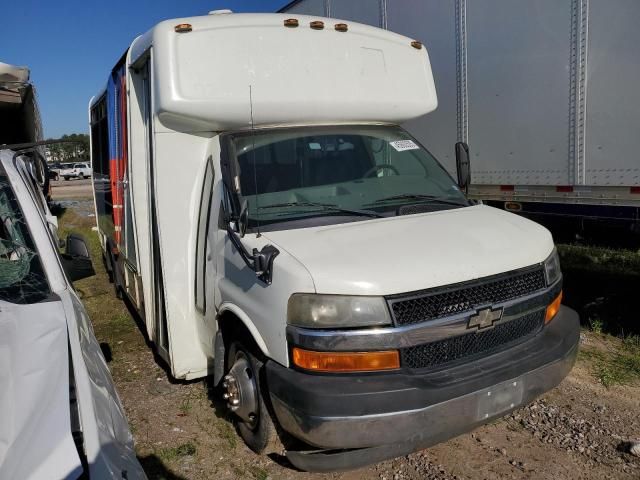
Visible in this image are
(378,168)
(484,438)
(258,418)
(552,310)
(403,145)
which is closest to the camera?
(258,418)

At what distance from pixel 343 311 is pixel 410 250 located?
1.75 ft

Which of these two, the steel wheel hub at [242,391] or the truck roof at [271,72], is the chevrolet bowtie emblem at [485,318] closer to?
the steel wheel hub at [242,391]

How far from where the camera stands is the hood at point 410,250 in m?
2.79

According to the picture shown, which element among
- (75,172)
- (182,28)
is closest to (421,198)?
(182,28)

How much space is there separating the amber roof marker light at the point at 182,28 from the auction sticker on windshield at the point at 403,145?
1686 millimetres

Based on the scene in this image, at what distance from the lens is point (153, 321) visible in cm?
470

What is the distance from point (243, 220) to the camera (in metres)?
3.22

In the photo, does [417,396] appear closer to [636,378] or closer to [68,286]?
[68,286]

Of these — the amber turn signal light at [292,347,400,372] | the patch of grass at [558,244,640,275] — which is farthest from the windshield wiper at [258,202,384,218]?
the patch of grass at [558,244,640,275]

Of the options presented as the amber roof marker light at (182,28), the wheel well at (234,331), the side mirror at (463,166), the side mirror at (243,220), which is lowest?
the wheel well at (234,331)

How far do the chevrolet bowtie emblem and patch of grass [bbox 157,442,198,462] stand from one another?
2.04m

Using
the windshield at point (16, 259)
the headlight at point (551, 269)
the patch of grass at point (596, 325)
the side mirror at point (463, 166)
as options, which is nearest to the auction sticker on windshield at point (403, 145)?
the side mirror at point (463, 166)

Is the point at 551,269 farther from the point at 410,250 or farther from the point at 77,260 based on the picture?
the point at 77,260

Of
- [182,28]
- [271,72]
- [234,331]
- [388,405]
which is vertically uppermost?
[182,28]
